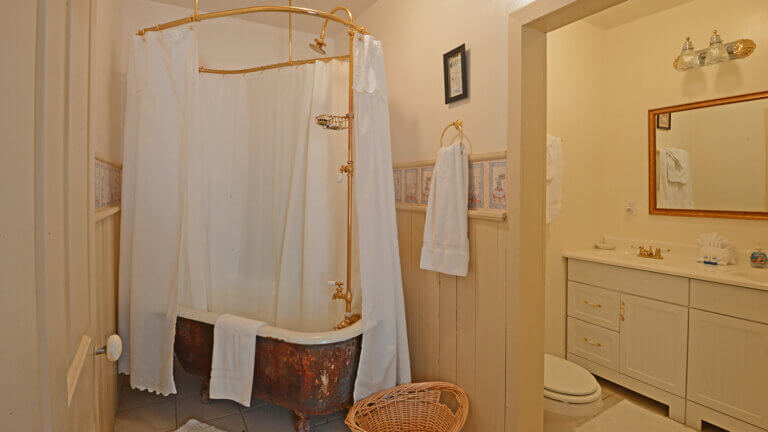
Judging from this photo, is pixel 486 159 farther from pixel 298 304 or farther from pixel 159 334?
pixel 159 334

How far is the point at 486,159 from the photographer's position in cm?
166

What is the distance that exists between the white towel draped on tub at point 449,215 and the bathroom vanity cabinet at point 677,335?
139 cm

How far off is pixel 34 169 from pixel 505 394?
1.68m

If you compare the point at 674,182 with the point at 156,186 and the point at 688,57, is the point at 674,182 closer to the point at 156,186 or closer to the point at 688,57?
the point at 688,57

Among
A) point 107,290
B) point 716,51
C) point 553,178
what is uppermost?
point 716,51

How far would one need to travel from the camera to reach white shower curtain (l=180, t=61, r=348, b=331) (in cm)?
227

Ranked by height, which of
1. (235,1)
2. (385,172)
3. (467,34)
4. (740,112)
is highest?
(235,1)

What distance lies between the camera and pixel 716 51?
2338 mm

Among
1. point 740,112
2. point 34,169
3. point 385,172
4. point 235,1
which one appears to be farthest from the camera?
point 235,1

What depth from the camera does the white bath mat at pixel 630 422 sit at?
7.09 ft

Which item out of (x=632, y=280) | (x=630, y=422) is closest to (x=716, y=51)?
(x=632, y=280)

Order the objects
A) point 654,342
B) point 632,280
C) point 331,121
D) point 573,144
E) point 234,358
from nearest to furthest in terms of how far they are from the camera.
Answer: point 234,358 < point 331,121 < point 654,342 < point 632,280 < point 573,144

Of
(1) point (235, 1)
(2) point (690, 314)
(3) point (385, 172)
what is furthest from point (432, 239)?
(1) point (235, 1)

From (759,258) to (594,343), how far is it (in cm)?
105
